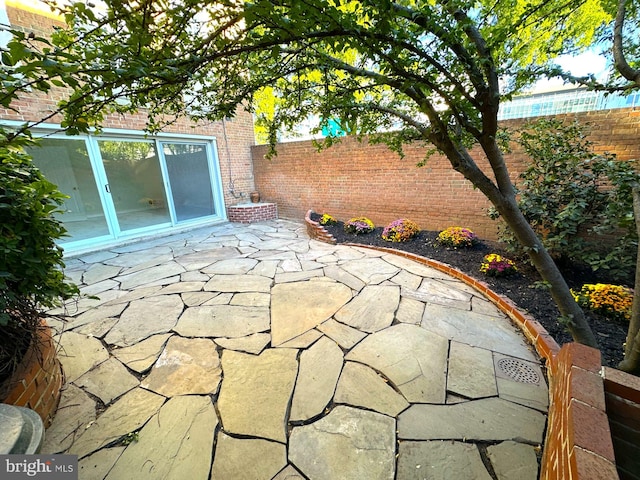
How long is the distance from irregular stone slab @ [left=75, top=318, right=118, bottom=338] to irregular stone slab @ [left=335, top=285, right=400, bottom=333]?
2.14 m

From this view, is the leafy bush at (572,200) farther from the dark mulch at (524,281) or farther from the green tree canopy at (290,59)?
the green tree canopy at (290,59)

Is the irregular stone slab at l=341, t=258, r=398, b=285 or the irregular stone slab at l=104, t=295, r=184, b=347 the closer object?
the irregular stone slab at l=104, t=295, r=184, b=347

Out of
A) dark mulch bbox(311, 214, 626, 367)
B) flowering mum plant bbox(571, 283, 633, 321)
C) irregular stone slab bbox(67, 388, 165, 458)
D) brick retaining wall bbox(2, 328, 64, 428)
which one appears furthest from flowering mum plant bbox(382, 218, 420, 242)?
brick retaining wall bbox(2, 328, 64, 428)

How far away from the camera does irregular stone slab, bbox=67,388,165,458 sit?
140 centimetres

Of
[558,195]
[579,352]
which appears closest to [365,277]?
[579,352]

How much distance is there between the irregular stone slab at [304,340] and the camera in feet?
7.02

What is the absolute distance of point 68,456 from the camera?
1.30 m

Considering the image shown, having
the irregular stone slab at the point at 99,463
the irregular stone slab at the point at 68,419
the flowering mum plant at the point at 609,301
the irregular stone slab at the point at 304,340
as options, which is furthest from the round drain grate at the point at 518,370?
the irregular stone slab at the point at 68,419

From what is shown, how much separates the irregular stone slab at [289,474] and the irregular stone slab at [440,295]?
Answer: 6.56ft

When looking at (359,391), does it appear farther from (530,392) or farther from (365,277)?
(365,277)

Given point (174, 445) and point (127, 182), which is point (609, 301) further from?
point (127, 182)

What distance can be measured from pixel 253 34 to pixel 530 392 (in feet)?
8.29

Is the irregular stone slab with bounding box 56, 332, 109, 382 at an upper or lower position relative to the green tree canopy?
lower

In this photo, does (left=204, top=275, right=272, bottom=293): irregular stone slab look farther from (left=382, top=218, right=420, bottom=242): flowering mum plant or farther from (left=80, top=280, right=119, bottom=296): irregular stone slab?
(left=382, top=218, right=420, bottom=242): flowering mum plant
